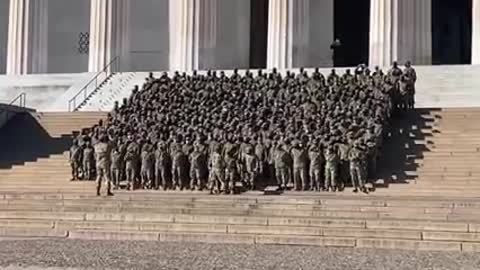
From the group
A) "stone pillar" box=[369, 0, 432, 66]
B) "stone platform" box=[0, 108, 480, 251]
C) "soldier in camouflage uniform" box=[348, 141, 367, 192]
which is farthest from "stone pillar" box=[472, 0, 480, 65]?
"soldier in camouflage uniform" box=[348, 141, 367, 192]

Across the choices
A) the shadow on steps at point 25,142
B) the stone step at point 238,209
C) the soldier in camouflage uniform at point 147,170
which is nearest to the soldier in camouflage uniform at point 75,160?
the soldier in camouflage uniform at point 147,170

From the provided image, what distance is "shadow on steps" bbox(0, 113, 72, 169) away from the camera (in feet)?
A: 99.1

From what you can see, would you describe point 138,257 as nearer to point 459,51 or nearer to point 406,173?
point 406,173

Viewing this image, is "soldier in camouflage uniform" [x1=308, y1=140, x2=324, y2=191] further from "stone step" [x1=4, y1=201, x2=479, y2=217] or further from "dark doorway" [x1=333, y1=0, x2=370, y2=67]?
"dark doorway" [x1=333, y1=0, x2=370, y2=67]

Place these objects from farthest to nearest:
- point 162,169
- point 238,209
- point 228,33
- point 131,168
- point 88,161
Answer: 1. point 228,33
2. point 88,161
3. point 131,168
4. point 162,169
5. point 238,209

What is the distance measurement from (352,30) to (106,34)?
1452 centimetres

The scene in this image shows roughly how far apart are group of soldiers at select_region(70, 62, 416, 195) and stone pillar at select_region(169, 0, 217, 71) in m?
11.0

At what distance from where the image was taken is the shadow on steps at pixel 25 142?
30203 millimetres

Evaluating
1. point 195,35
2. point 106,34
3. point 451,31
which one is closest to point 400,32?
point 195,35

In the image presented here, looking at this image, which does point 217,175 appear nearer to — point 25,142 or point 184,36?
point 25,142

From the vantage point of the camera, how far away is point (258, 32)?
50188 millimetres

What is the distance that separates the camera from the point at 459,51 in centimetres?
5212

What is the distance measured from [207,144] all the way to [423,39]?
55.4 feet

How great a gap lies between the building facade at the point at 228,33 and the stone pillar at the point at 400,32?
0.14 ft
